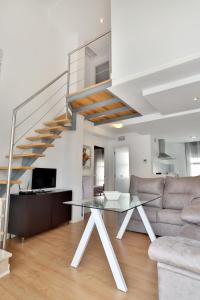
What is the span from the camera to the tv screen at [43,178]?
3.54 metres

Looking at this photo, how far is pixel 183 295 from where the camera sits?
1.22m

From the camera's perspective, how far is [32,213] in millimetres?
3055

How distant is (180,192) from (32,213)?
8.63 feet

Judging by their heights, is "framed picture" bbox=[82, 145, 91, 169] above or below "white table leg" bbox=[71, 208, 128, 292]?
above

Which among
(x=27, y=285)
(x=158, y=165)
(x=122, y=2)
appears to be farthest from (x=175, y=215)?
(x=158, y=165)

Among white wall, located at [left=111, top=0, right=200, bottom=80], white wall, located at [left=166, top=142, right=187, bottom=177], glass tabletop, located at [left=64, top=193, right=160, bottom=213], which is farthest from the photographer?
white wall, located at [left=166, top=142, right=187, bottom=177]

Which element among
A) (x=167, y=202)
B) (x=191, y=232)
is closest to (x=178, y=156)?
(x=167, y=202)

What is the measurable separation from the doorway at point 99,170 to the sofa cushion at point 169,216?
A: 128 inches

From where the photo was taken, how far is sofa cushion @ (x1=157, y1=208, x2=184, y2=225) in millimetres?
2881

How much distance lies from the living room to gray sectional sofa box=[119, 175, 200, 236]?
0.02 m

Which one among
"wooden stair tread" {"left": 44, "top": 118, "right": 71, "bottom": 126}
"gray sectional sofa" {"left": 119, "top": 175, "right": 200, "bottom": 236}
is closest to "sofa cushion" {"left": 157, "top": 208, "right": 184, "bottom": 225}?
"gray sectional sofa" {"left": 119, "top": 175, "right": 200, "bottom": 236}

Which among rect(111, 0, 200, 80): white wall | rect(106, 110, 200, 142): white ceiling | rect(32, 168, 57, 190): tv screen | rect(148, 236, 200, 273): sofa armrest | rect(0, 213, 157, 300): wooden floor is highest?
rect(111, 0, 200, 80): white wall

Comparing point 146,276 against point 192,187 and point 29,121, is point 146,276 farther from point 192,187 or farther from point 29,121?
point 29,121

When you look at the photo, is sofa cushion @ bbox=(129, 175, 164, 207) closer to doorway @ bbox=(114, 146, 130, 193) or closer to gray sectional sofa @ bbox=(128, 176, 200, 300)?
gray sectional sofa @ bbox=(128, 176, 200, 300)
